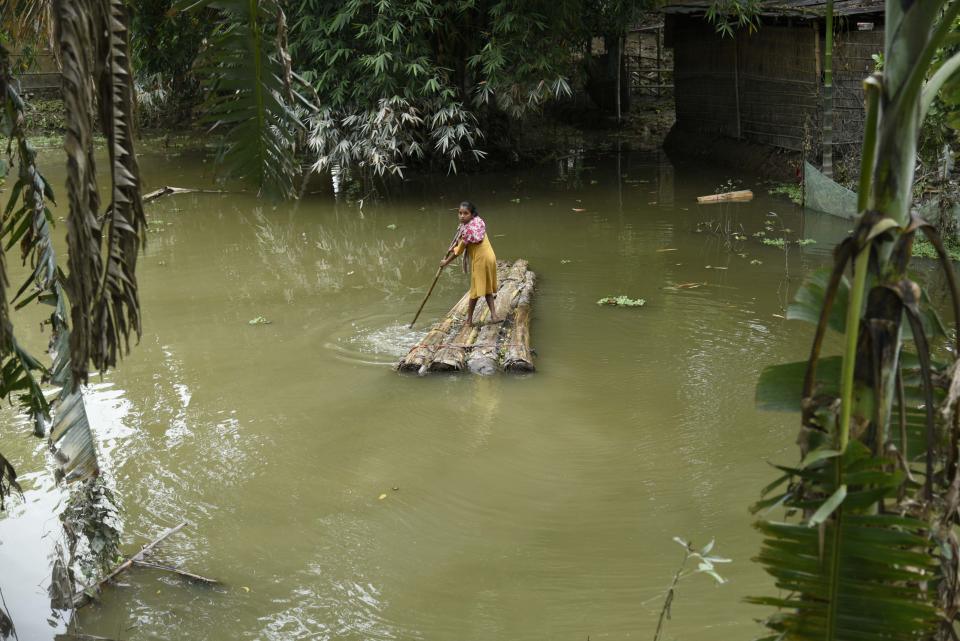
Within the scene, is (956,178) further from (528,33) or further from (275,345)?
(275,345)

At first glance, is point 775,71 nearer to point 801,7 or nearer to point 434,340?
point 801,7

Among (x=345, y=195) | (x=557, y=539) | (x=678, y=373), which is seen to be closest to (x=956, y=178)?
(x=678, y=373)

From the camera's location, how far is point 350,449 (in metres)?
6.27

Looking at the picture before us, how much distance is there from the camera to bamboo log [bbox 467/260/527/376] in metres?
7.46

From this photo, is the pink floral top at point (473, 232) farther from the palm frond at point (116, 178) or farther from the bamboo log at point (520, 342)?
the palm frond at point (116, 178)

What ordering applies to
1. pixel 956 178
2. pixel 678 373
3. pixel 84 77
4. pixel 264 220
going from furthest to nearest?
pixel 264 220, pixel 956 178, pixel 678 373, pixel 84 77

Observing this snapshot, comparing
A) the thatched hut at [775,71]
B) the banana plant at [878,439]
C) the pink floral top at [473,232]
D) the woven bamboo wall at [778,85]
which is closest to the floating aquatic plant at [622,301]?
the pink floral top at [473,232]

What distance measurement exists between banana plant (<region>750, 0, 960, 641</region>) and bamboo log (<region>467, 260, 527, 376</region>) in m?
5.46

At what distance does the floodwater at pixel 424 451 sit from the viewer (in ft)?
14.9

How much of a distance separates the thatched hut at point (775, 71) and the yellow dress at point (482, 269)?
5616mm

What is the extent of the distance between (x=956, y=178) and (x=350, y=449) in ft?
24.0

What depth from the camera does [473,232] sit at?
8180mm

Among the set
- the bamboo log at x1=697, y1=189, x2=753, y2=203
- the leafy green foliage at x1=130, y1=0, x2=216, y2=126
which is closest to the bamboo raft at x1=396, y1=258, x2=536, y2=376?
the bamboo log at x1=697, y1=189, x2=753, y2=203

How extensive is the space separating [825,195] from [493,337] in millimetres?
5865
